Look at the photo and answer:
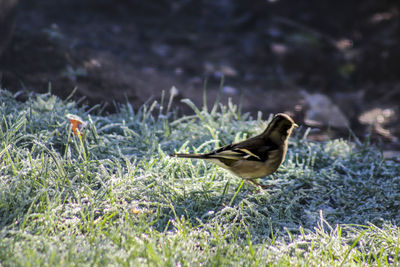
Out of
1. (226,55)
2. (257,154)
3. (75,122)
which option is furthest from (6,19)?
(257,154)

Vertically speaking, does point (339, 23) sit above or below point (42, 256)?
above

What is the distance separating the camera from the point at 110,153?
446cm

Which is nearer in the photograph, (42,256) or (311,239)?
(42,256)

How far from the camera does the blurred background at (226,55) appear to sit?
250 inches

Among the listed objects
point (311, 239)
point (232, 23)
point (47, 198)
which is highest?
point (232, 23)

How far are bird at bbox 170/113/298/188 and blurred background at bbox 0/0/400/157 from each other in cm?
168

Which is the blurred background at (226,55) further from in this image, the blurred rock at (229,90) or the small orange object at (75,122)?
the small orange object at (75,122)

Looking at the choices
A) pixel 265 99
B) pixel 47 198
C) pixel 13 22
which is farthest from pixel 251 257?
pixel 13 22

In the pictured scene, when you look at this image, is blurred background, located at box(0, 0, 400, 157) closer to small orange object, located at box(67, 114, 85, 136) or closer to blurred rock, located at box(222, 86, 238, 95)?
blurred rock, located at box(222, 86, 238, 95)

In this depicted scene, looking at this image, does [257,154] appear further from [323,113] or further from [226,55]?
[226,55]

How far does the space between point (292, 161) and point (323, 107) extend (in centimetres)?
236

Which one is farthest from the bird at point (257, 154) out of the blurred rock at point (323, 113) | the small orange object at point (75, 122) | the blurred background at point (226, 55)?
the blurred rock at point (323, 113)

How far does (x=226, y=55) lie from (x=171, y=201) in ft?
16.8

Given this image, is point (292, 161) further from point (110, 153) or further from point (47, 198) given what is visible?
point (47, 198)
